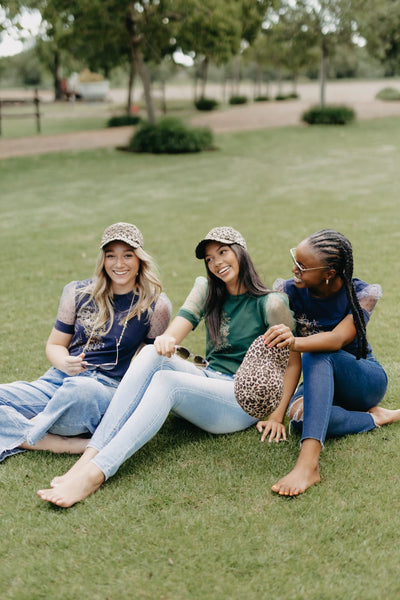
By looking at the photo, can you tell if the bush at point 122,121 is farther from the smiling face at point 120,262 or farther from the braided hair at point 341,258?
the braided hair at point 341,258

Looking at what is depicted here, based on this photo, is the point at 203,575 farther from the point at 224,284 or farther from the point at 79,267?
the point at 79,267

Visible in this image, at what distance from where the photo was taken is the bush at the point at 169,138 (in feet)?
56.6

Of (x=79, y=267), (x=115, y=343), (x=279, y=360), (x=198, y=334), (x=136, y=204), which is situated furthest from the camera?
(x=136, y=204)

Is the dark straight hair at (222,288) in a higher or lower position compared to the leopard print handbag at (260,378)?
higher

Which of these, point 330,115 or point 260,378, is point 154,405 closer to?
point 260,378

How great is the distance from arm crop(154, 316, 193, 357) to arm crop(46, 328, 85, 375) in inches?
18.2

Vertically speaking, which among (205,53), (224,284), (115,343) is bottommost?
(115,343)

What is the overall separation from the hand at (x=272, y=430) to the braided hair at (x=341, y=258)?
63 cm

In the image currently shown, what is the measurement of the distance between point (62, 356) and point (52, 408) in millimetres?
376

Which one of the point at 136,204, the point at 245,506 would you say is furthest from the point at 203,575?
the point at 136,204

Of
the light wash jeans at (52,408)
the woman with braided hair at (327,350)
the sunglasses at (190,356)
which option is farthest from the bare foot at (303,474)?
the light wash jeans at (52,408)

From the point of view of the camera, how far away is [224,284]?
3516 millimetres

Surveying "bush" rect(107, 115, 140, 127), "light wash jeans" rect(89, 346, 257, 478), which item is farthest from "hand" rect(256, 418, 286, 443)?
"bush" rect(107, 115, 140, 127)

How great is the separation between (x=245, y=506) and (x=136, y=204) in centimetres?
888
